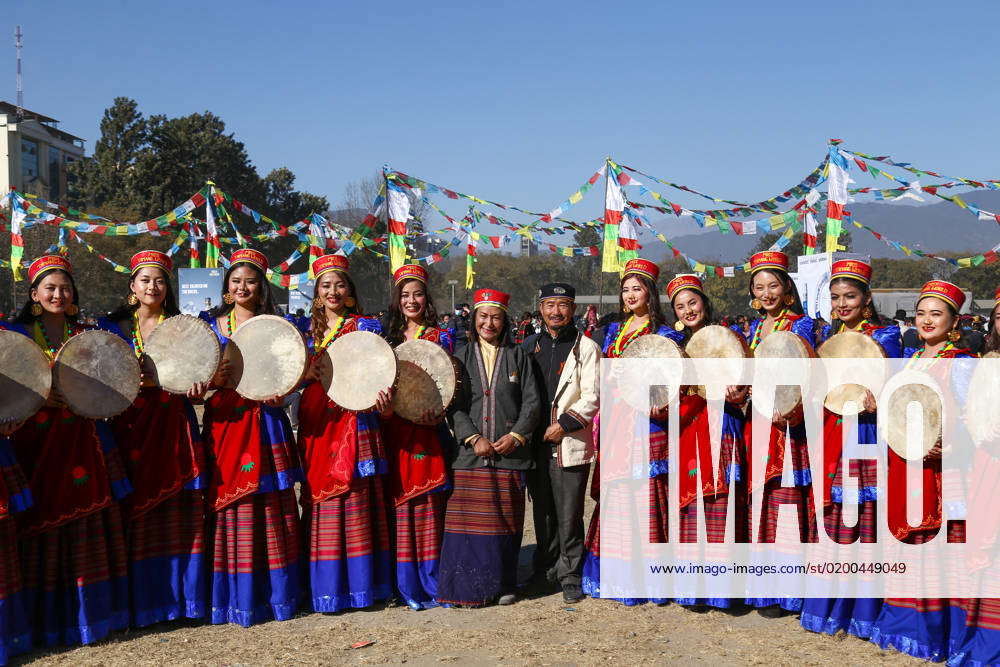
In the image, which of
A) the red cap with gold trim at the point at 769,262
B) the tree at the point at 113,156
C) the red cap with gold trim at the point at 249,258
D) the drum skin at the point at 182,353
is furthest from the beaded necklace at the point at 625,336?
the tree at the point at 113,156

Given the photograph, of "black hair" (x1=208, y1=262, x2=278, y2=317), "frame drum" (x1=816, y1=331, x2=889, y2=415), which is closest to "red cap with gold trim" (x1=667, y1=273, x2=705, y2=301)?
"frame drum" (x1=816, y1=331, x2=889, y2=415)

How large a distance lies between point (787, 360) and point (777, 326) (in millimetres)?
434

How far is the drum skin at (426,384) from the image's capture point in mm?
4777

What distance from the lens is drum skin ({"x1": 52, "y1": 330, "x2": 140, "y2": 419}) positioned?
4.10 m

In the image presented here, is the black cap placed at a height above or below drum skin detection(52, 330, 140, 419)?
above

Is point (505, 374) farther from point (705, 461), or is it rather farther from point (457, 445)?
point (705, 461)

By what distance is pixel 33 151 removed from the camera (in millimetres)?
66375

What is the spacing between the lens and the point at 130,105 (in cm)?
4488

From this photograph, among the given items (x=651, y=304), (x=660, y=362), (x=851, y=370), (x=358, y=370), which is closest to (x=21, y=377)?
(x=358, y=370)

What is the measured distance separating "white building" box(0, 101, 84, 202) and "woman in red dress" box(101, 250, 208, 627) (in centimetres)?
5530

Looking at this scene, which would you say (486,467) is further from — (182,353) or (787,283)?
(787,283)

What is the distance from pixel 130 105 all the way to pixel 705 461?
1868 inches

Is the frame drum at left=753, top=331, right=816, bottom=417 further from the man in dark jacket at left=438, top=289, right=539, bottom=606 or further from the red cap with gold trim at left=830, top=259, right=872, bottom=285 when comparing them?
the man in dark jacket at left=438, top=289, right=539, bottom=606

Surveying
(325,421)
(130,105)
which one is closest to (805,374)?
(325,421)
